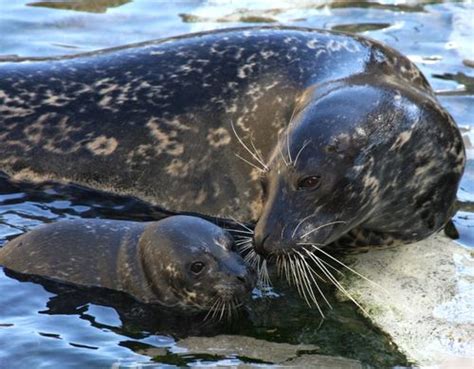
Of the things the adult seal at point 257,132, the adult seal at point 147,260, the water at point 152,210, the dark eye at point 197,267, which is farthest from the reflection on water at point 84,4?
the dark eye at point 197,267

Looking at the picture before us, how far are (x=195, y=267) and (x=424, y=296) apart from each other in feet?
4.23

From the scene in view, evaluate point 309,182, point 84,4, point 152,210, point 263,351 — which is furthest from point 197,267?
point 84,4

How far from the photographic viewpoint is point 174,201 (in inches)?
332

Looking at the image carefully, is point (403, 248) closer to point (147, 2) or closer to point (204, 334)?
point (204, 334)

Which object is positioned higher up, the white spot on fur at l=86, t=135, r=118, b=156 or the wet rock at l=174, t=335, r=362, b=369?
the white spot on fur at l=86, t=135, r=118, b=156

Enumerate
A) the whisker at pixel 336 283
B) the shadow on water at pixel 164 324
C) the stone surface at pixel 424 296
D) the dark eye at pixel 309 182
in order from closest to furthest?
1. the shadow on water at pixel 164 324
2. the stone surface at pixel 424 296
3. the whisker at pixel 336 283
4. the dark eye at pixel 309 182

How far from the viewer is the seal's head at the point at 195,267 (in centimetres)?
698

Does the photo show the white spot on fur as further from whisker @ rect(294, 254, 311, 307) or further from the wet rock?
the wet rock

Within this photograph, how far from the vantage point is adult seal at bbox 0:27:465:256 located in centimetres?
735

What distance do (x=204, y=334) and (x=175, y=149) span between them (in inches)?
78.3

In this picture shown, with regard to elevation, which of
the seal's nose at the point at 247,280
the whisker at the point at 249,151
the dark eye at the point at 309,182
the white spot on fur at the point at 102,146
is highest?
the dark eye at the point at 309,182

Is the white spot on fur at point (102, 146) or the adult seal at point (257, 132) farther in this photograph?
→ the white spot on fur at point (102, 146)

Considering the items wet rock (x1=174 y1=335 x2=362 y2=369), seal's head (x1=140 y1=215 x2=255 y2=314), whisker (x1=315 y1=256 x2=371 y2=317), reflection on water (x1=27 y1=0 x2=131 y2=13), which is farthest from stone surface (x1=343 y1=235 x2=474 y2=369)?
reflection on water (x1=27 y1=0 x2=131 y2=13)

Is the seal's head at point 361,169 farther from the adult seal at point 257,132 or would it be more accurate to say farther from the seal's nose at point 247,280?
the seal's nose at point 247,280
